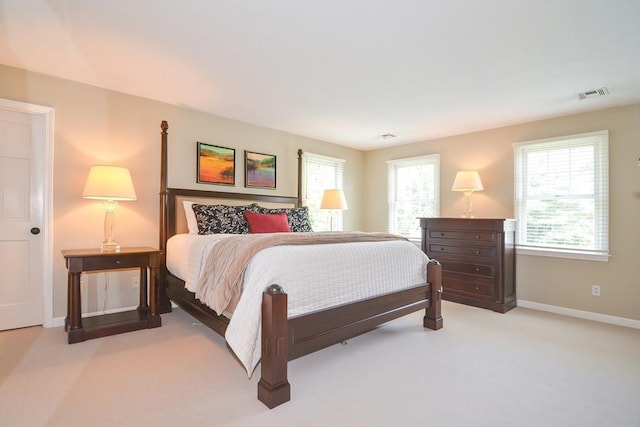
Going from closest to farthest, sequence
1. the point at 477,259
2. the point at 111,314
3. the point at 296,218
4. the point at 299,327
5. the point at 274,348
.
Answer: the point at 274,348, the point at 299,327, the point at 111,314, the point at 477,259, the point at 296,218

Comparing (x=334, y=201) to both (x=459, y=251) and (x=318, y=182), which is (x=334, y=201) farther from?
(x=459, y=251)

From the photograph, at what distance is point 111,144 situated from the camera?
11.1 ft

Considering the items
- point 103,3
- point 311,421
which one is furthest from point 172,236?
point 311,421

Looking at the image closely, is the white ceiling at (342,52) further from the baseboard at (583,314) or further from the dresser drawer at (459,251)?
the baseboard at (583,314)

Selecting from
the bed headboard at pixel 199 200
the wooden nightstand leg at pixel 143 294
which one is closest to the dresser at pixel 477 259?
the bed headboard at pixel 199 200

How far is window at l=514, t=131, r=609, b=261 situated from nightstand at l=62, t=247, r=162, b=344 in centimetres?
434

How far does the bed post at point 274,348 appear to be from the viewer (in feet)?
6.03

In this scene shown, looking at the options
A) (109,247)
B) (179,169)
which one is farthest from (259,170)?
(109,247)

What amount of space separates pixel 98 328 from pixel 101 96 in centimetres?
227

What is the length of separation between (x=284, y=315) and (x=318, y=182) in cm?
367

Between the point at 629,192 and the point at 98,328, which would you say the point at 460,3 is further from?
the point at 98,328

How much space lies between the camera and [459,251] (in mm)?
4164

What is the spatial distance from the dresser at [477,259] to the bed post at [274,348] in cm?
298

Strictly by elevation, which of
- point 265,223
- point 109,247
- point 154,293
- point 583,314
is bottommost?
point 583,314
